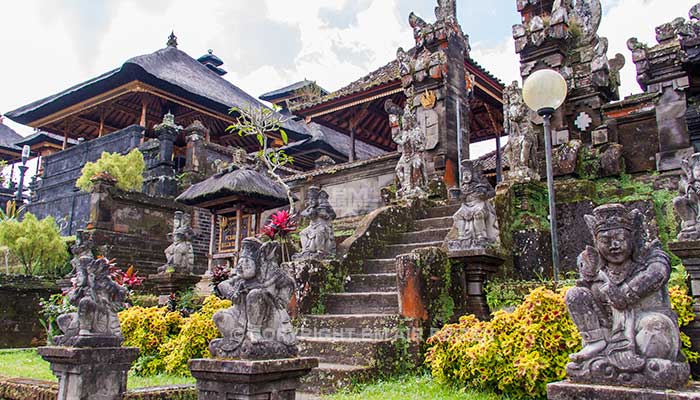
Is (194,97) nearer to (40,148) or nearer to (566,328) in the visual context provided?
(40,148)

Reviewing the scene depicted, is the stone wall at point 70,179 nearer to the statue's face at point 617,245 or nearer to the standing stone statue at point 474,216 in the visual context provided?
the standing stone statue at point 474,216

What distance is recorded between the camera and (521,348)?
16.0 ft

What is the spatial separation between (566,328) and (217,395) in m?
2.95

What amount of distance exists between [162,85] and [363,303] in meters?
14.8

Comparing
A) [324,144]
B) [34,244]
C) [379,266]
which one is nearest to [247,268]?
[379,266]

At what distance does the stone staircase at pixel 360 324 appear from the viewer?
579cm

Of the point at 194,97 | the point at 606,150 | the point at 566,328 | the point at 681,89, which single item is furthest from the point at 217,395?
the point at 194,97

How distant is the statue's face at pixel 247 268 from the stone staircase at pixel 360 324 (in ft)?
6.96

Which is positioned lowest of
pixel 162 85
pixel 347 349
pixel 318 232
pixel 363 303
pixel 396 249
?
pixel 347 349

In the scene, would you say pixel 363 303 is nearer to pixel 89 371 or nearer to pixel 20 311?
pixel 89 371

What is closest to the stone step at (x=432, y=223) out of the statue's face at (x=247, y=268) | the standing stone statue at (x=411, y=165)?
the standing stone statue at (x=411, y=165)

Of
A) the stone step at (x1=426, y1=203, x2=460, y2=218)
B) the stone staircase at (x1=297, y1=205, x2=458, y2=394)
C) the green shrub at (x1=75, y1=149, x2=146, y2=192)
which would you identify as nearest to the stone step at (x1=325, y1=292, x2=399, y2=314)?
the stone staircase at (x1=297, y1=205, x2=458, y2=394)

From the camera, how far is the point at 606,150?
9.29 metres

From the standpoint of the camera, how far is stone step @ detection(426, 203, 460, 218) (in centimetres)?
962
